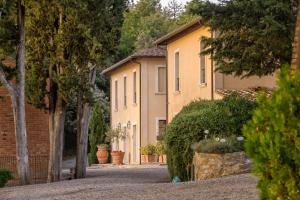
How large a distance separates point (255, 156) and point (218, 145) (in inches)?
455

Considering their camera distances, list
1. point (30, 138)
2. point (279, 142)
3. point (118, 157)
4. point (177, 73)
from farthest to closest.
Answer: point (118, 157) → point (177, 73) → point (30, 138) → point (279, 142)

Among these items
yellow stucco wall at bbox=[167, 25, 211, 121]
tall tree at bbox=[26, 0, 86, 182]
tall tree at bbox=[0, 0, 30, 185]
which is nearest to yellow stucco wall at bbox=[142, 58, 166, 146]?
yellow stucco wall at bbox=[167, 25, 211, 121]

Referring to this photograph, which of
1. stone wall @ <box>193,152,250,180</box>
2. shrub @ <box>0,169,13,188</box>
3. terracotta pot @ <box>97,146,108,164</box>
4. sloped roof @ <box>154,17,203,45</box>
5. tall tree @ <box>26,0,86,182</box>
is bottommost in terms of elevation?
shrub @ <box>0,169,13,188</box>

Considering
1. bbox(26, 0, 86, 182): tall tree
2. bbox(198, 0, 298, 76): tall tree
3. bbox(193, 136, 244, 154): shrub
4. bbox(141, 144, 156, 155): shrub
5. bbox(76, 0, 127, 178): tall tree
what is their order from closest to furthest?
1. bbox(193, 136, 244, 154): shrub
2. bbox(198, 0, 298, 76): tall tree
3. bbox(76, 0, 127, 178): tall tree
4. bbox(26, 0, 86, 182): tall tree
5. bbox(141, 144, 156, 155): shrub

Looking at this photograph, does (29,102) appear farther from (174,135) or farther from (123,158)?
(123,158)

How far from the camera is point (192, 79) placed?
31875 millimetres

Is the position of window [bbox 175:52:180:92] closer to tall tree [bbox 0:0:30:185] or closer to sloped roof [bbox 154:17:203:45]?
sloped roof [bbox 154:17:203:45]

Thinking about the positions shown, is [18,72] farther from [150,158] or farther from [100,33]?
[150,158]

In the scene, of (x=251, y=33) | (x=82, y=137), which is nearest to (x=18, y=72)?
(x=82, y=137)

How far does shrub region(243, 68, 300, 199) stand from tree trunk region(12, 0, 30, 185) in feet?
55.6

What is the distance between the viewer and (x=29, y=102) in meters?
23.7

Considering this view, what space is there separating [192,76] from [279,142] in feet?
86.0

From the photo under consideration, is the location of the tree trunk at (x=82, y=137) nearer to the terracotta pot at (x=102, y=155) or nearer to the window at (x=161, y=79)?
the window at (x=161, y=79)

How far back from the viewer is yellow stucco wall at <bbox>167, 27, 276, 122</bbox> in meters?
28.6
